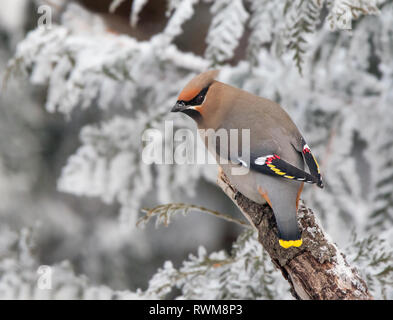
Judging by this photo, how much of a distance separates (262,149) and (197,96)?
37 centimetres

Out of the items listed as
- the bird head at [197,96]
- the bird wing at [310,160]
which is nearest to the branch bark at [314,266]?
the bird wing at [310,160]

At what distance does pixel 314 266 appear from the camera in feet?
5.06

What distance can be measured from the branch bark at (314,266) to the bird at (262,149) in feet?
0.19

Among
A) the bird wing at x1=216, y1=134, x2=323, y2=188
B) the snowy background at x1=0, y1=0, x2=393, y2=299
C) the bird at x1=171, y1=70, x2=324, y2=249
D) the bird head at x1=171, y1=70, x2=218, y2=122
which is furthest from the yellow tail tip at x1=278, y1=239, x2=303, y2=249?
the bird head at x1=171, y1=70, x2=218, y2=122

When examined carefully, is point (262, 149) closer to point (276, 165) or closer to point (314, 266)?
point (276, 165)

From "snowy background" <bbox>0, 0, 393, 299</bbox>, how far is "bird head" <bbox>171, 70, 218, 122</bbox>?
377 mm

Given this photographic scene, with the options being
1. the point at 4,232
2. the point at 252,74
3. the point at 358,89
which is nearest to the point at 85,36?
the point at 252,74

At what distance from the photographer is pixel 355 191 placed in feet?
9.48

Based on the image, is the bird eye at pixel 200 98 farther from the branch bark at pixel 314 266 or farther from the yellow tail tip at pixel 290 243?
the yellow tail tip at pixel 290 243

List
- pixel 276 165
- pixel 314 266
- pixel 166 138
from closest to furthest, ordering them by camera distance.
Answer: pixel 314 266
pixel 276 165
pixel 166 138

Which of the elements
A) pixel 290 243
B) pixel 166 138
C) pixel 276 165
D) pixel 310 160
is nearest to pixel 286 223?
pixel 290 243
